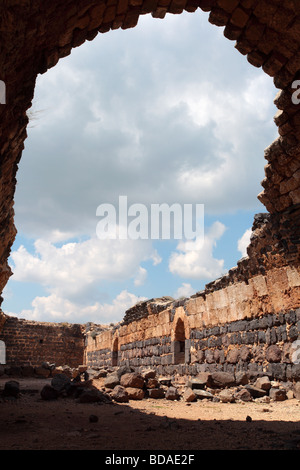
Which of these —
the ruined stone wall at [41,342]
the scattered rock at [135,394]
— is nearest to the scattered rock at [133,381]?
the scattered rock at [135,394]

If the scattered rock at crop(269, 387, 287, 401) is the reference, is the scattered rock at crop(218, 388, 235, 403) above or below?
below

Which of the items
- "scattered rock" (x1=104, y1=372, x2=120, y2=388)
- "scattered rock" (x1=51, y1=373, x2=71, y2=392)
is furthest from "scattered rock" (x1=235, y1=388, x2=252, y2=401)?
"scattered rock" (x1=51, y1=373, x2=71, y2=392)

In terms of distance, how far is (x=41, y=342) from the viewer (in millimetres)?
26188

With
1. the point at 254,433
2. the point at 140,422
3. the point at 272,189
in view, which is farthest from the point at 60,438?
the point at 272,189

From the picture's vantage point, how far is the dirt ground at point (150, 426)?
13.1ft

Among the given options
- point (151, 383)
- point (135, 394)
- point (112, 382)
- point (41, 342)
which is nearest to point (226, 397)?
point (135, 394)

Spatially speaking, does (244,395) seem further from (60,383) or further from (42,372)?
(42,372)

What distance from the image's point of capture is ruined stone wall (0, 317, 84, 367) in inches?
995

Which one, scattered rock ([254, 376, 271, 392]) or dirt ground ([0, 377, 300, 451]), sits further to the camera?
scattered rock ([254, 376, 271, 392])

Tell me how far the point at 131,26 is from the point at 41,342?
79.8 feet

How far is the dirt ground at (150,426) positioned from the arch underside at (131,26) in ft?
8.37

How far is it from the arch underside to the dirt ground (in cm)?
255

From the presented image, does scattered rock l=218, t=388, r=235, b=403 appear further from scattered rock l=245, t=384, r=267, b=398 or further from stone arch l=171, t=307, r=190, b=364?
stone arch l=171, t=307, r=190, b=364

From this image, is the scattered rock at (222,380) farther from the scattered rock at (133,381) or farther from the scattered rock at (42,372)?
the scattered rock at (42,372)
